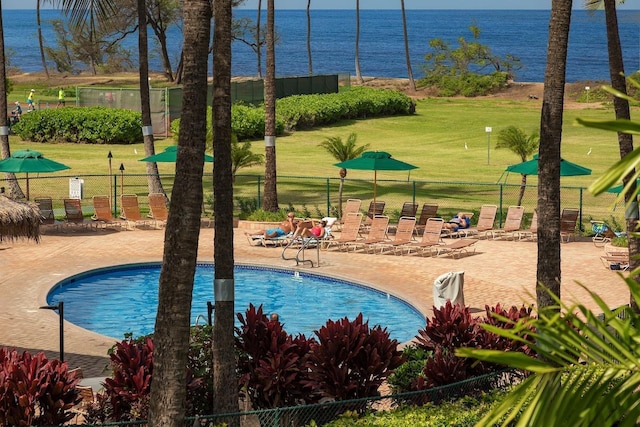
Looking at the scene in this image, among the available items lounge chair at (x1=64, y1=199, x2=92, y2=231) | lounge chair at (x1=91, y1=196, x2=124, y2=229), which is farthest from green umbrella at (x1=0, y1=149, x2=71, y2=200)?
lounge chair at (x1=91, y1=196, x2=124, y2=229)

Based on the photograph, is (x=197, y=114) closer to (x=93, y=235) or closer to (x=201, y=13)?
(x=201, y=13)

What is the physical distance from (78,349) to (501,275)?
380 inches

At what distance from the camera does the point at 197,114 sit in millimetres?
9758

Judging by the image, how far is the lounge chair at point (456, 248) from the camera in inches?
964

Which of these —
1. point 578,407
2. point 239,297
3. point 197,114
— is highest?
point 197,114

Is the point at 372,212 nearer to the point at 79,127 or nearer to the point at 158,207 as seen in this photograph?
the point at 158,207

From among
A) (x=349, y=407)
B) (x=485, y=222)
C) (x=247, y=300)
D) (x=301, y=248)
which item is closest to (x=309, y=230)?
(x=301, y=248)

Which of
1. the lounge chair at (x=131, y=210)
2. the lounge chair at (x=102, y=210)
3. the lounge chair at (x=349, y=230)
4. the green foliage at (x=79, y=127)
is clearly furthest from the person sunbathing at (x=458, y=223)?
the green foliage at (x=79, y=127)

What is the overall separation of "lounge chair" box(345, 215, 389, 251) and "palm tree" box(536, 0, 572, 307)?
11.7 meters

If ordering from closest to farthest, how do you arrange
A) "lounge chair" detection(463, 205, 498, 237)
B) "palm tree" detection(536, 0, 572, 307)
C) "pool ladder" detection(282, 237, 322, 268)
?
1. "palm tree" detection(536, 0, 572, 307)
2. "pool ladder" detection(282, 237, 322, 268)
3. "lounge chair" detection(463, 205, 498, 237)

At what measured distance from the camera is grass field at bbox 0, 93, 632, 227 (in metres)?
36.7

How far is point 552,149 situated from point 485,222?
14.0m

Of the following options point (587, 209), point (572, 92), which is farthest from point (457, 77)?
point (587, 209)

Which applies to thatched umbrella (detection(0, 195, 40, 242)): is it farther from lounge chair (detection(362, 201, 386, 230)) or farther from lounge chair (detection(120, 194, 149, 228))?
lounge chair (detection(362, 201, 386, 230))
